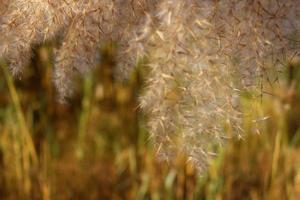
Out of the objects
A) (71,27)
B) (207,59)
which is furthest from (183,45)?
(71,27)

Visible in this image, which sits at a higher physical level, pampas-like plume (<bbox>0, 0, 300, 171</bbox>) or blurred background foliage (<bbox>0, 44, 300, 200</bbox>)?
pampas-like plume (<bbox>0, 0, 300, 171</bbox>)

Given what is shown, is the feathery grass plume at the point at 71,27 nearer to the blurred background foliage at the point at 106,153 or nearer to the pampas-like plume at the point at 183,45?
the pampas-like plume at the point at 183,45

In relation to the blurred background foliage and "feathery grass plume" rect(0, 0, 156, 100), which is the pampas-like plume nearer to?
"feathery grass plume" rect(0, 0, 156, 100)

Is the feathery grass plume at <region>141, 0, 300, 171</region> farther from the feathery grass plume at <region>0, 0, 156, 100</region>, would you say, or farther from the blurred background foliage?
the blurred background foliage

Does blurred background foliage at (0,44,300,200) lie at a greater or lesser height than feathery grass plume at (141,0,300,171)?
lesser

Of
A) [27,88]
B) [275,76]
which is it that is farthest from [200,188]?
[275,76]

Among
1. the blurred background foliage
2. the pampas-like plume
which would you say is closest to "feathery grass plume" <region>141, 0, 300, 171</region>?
the pampas-like plume

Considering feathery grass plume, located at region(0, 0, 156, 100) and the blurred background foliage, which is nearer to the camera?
feathery grass plume, located at region(0, 0, 156, 100)
